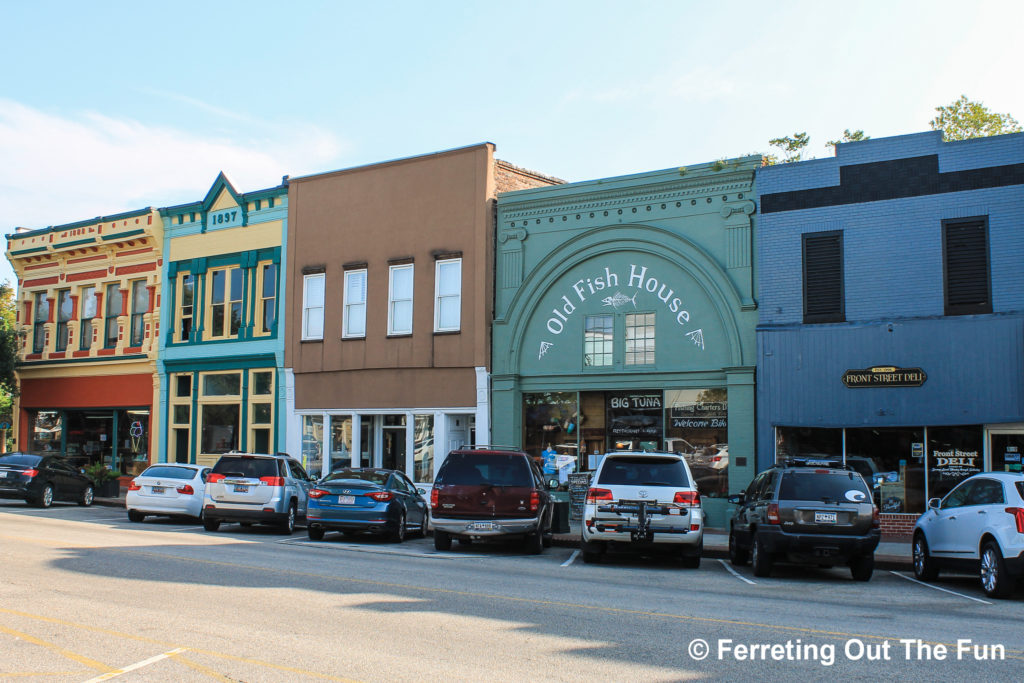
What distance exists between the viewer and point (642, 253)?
76.6 ft

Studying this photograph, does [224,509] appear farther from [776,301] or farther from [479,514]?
[776,301]

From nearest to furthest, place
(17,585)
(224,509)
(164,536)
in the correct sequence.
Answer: (17,585), (164,536), (224,509)

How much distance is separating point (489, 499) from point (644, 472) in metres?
2.78

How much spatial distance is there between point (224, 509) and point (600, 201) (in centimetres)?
1142

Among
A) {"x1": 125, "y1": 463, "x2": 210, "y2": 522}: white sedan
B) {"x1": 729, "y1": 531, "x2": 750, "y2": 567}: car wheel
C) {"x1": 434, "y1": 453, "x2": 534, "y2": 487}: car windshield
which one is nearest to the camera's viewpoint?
{"x1": 729, "y1": 531, "x2": 750, "y2": 567}: car wheel

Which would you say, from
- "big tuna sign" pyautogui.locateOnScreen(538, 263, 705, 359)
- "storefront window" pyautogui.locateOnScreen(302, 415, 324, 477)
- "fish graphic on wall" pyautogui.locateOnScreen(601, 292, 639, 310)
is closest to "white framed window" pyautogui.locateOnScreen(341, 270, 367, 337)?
"storefront window" pyautogui.locateOnScreen(302, 415, 324, 477)

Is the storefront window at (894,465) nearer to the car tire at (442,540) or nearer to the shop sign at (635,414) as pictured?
the shop sign at (635,414)

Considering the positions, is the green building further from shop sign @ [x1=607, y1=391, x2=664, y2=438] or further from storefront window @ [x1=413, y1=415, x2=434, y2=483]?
storefront window @ [x1=413, y1=415, x2=434, y2=483]

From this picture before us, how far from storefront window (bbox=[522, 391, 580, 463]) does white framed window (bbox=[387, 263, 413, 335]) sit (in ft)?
14.3

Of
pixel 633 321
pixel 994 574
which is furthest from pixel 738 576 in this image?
pixel 633 321

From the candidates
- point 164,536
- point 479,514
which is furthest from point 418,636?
point 164,536

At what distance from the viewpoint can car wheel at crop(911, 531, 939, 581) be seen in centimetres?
1408

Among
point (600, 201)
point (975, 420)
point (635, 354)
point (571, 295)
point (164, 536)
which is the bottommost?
point (164, 536)

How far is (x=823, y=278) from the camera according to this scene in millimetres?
20938
